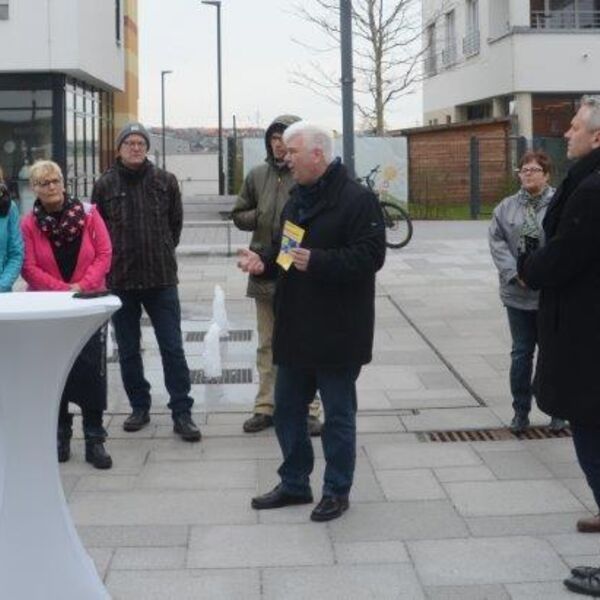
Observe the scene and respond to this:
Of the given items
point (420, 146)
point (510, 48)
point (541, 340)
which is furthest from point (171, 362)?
point (510, 48)

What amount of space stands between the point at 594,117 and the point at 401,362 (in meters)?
5.41

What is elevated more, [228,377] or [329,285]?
[329,285]

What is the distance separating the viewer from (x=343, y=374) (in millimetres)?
5426

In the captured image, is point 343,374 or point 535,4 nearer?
point 343,374

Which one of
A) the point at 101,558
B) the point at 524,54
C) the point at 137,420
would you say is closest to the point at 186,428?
the point at 137,420

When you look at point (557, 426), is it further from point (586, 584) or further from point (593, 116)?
point (593, 116)

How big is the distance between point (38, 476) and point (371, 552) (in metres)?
1.61

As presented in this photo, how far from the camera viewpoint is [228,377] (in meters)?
9.20

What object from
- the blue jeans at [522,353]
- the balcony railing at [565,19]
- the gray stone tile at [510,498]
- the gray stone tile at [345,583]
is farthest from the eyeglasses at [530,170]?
the balcony railing at [565,19]

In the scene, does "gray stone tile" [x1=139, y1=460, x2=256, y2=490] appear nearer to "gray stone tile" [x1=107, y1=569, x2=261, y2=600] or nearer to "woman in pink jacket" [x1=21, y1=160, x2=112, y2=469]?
"woman in pink jacket" [x1=21, y1=160, x2=112, y2=469]

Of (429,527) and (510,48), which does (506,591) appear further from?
(510,48)

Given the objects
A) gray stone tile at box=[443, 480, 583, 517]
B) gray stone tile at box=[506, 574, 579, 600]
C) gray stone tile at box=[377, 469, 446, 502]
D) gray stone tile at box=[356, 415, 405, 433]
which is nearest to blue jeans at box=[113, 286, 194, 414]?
gray stone tile at box=[356, 415, 405, 433]

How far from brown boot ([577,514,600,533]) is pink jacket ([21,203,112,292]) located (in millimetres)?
2944

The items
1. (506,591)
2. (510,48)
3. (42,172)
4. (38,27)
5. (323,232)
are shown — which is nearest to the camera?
(506,591)
